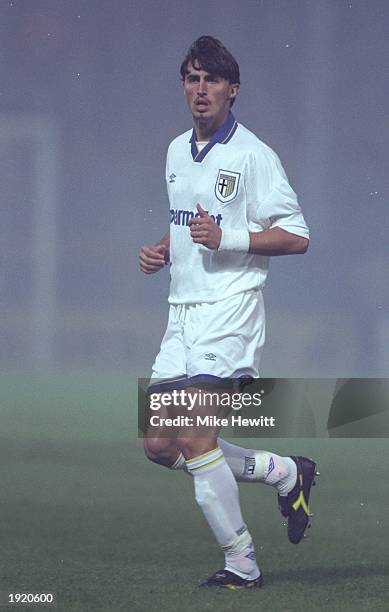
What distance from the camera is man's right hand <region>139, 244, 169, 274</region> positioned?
5410 mm

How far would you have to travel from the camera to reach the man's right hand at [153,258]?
5.41 m

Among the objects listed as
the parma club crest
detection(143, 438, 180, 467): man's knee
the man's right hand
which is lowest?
detection(143, 438, 180, 467): man's knee

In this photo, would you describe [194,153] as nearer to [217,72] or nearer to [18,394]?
[217,72]

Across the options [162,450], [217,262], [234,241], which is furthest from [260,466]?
[234,241]

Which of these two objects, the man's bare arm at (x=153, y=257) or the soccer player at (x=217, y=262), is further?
the man's bare arm at (x=153, y=257)

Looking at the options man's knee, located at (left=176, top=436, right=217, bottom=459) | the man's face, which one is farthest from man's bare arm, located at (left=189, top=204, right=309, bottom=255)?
man's knee, located at (left=176, top=436, right=217, bottom=459)

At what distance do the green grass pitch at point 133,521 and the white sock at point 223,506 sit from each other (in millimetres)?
143

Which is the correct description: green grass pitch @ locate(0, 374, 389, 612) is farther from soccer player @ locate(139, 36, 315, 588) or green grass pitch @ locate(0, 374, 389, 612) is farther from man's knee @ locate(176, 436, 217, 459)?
man's knee @ locate(176, 436, 217, 459)

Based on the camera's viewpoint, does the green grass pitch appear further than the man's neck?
No

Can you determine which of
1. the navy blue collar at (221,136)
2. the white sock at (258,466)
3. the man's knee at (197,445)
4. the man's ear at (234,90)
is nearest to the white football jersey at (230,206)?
the navy blue collar at (221,136)

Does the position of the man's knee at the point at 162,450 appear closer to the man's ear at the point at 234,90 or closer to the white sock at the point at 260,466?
the white sock at the point at 260,466

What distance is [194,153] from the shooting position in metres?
5.30

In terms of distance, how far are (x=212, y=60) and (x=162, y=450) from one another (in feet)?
4.79

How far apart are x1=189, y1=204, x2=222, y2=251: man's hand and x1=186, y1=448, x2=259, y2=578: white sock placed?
2.43ft
